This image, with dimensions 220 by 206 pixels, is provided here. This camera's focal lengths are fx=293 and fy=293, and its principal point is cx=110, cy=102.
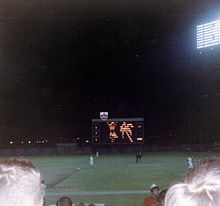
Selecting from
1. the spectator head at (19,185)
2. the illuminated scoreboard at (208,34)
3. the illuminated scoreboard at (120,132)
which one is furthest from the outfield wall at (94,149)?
the spectator head at (19,185)

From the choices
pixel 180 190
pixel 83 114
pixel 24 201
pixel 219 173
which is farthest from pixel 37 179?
pixel 83 114

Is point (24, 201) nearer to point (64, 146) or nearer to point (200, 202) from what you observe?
point (200, 202)

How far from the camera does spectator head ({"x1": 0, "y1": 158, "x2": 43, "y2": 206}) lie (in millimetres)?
1183

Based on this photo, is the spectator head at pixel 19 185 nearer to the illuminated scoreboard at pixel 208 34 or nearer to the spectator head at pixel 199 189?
the spectator head at pixel 199 189

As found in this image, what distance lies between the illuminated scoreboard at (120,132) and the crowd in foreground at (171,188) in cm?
4611

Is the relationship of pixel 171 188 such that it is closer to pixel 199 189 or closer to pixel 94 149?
pixel 199 189

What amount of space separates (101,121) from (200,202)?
1864 inches

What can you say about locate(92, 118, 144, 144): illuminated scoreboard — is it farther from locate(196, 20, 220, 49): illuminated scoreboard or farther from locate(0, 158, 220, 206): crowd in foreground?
locate(0, 158, 220, 206): crowd in foreground

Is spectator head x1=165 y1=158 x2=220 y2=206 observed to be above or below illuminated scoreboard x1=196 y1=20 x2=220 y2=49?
below

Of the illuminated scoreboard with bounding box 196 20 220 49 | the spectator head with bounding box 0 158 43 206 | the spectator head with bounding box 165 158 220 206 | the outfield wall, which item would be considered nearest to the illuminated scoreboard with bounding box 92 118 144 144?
the outfield wall

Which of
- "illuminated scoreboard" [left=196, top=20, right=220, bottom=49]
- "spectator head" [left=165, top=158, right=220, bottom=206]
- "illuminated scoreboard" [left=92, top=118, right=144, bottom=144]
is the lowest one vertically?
"illuminated scoreboard" [left=92, top=118, right=144, bottom=144]

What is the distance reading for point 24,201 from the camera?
1192 mm

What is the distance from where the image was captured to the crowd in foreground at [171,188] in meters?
1.11

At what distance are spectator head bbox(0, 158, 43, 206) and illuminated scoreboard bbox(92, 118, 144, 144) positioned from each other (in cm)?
4609
